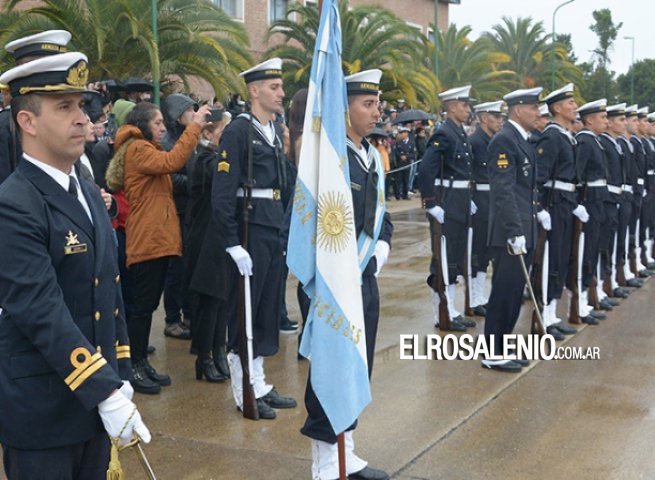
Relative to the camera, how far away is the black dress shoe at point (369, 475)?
4301 mm

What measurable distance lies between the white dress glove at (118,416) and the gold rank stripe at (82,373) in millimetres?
99

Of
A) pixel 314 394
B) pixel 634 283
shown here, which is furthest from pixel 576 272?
pixel 314 394

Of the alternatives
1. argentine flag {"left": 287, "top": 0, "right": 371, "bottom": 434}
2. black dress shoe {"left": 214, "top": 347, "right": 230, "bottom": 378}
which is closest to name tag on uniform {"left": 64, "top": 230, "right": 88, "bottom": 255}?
argentine flag {"left": 287, "top": 0, "right": 371, "bottom": 434}

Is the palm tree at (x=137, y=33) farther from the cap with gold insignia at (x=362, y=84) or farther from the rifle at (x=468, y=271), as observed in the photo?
the cap with gold insignia at (x=362, y=84)

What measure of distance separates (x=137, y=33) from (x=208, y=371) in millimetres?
9012

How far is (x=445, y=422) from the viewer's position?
17.2 feet

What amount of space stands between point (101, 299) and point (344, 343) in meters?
1.48

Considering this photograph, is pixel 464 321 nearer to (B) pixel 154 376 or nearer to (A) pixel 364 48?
(B) pixel 154 376

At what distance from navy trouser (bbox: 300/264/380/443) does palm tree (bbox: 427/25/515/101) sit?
1073 inches

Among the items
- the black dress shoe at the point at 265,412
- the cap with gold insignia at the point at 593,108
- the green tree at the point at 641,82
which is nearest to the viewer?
the black dress shoe at the point at 265,412

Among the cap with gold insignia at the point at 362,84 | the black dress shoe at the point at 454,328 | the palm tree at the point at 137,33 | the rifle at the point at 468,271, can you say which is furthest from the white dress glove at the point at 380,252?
the palm tree at the point at 137,33

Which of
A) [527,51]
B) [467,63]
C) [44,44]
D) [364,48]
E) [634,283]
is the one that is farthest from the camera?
[527,51]

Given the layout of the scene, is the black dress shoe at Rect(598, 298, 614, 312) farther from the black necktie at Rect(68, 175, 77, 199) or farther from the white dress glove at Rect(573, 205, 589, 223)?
the black necktie at Rect(68, 175, 77, 199)

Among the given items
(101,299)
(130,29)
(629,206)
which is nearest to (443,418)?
(101,299)
